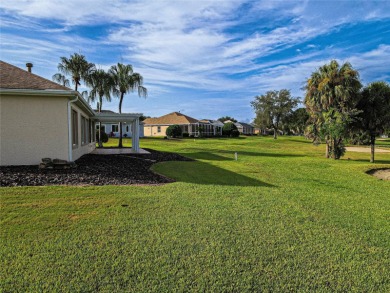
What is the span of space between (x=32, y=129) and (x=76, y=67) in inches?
741

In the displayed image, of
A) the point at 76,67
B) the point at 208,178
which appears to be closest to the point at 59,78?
the point at 76,67

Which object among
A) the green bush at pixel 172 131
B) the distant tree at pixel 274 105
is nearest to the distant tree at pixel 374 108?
the green bush at pixel 172 131

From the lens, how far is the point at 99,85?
26.3 m

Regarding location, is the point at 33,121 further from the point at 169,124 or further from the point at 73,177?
the point at 169,124

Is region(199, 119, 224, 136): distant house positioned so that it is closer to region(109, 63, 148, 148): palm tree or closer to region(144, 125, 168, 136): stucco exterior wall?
region(144, 125, 168, 136): stucco exterior wall

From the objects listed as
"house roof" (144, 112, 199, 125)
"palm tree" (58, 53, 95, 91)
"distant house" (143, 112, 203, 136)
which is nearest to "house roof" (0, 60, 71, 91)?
"palm tree" (58, 53, 95, 91)

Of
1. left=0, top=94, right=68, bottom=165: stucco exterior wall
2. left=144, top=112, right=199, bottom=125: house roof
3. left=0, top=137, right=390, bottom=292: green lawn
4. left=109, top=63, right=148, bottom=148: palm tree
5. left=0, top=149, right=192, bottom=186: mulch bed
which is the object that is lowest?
left=0, top=137, right=390, bottom=292: green lawn

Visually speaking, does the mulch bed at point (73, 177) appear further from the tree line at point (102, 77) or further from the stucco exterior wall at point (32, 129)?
the tree line at point (102, 77)

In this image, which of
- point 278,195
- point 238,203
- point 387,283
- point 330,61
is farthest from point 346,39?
point 387,283

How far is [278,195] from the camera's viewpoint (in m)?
6.96

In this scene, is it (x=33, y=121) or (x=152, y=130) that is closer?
(x=33, y=121)

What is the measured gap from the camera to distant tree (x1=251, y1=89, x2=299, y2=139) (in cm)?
5072

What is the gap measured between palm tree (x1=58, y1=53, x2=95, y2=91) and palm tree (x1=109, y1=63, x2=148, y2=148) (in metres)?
2.88

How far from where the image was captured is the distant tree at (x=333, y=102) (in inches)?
677
